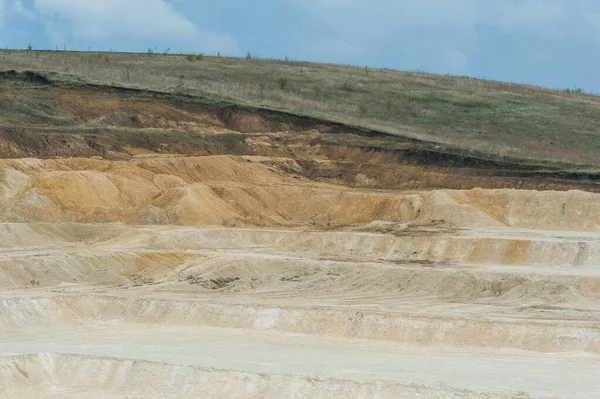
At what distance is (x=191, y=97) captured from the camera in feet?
189

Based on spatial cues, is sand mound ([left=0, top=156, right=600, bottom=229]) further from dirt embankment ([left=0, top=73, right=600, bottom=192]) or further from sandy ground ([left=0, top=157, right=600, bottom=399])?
dirt embankment ([left=0, top=73, right=600, bottom=192])

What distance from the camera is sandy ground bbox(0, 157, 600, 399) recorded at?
72.8 ft

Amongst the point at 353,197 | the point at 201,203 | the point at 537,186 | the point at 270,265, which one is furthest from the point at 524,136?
the point at 270,265

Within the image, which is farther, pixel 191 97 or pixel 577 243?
pixel 191 97

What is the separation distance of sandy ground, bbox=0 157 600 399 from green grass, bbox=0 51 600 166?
11889mm

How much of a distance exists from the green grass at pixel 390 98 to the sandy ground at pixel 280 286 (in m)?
11.9

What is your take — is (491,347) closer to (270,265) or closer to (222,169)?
(270,265)

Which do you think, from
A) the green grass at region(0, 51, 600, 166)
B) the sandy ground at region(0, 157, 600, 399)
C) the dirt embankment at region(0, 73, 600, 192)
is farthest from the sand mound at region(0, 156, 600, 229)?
the green grass at region(0, 51, 600, 166)

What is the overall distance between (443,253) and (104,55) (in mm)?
48914

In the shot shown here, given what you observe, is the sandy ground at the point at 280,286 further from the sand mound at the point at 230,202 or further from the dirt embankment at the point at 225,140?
the dirt embankment at the point at 225,140

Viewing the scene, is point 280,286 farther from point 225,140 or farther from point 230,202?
point 225,140

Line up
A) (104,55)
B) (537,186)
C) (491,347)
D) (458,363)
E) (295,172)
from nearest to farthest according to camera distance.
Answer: (458,363), (491,347), (537,186), (295,172), (104,55)

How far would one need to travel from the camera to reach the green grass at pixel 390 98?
58.6 metres

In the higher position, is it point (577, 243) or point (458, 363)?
point (577, 243)
